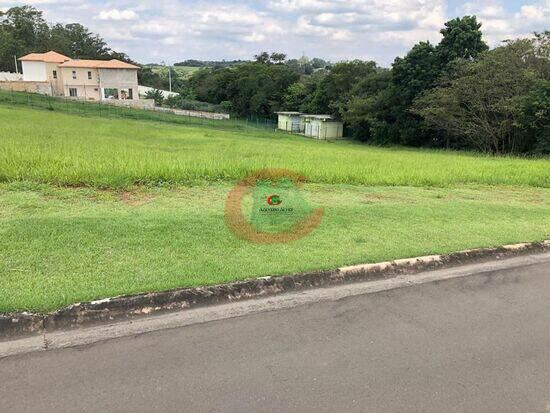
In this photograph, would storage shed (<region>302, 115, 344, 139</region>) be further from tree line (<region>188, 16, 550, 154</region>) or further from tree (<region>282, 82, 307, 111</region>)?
tree (<region>282, 82, 307, 111</region>)

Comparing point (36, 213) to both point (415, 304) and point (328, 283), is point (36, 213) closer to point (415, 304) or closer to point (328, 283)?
point (328, 283)

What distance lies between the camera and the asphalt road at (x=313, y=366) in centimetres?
314

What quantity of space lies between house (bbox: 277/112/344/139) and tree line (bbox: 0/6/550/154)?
157 centimetres

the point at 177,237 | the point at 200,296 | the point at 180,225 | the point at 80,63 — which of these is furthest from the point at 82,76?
the point at 200,296

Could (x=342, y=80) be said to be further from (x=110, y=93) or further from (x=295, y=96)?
(x=110, y=93)

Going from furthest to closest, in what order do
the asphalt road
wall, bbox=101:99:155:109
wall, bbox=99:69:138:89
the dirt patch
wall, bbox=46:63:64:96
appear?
1. wall, bbox=46:63:64:96
2. wall, bbox=99:69:138:89
3. wall, bbox=101:99:155:109
4. the dirt patch
5. the asphalt road

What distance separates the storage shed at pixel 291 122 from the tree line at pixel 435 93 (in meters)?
2.90

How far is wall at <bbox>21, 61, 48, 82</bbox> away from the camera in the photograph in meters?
63.3

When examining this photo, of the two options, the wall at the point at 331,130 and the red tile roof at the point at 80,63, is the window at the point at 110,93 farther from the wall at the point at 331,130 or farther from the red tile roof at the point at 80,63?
the wall at the point at 331,130

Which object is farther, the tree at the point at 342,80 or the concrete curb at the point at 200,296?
the tree at the point at 342,80

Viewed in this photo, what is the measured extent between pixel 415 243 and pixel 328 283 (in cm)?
191

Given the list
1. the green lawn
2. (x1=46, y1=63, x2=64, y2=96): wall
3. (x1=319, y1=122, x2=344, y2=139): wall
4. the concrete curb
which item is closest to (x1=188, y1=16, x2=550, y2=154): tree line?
(x1=319, y1=122, x2=344, y2=139): wall

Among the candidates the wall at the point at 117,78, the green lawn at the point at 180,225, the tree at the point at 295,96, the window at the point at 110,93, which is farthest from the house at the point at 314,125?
the green lawn at the point at 180,225

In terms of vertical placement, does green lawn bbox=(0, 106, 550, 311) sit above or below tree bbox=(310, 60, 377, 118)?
below
